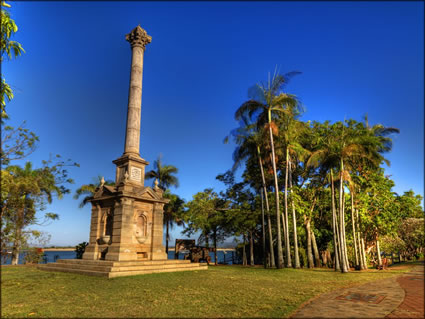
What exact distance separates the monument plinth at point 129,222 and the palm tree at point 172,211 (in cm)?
1497

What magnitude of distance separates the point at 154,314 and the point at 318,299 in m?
4.89

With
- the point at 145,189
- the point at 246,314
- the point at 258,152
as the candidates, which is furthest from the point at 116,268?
the point at 258,152

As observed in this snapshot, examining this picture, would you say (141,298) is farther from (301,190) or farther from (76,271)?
(301,190)

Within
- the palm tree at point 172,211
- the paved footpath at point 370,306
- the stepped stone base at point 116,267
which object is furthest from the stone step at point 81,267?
the palm tree at point 172,211

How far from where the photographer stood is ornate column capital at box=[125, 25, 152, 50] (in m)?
21.9

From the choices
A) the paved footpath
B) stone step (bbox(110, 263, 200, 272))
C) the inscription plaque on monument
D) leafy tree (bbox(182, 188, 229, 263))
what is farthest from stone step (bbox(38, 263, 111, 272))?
leafy tree (bbox(182, 188, 229, 263))

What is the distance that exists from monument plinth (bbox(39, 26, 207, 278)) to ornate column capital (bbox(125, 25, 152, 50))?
2983 millimetres

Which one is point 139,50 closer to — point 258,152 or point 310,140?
point 258,152

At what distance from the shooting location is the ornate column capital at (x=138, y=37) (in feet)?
71.7

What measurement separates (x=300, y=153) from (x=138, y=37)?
1443 centimetres

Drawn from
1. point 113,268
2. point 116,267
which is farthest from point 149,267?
point 113,268

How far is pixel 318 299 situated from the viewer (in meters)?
8.97

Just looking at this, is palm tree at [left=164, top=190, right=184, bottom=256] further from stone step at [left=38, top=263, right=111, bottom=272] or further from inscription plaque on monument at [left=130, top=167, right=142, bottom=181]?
stone step at [left=38, top=263, right=111, bottom=272]

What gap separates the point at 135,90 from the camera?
21109 millimetres
